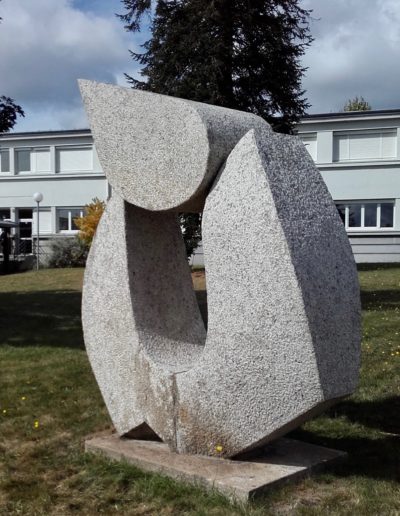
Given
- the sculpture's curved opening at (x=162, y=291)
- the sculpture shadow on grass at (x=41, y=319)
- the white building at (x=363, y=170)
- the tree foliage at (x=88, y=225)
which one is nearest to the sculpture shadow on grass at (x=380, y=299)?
the sculpture shadow on grass at (x=41, y=319)

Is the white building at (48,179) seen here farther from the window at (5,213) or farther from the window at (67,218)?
the window at (5,213)

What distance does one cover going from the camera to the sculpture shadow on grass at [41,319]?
10.0 m

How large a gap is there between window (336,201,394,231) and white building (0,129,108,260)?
404 inches

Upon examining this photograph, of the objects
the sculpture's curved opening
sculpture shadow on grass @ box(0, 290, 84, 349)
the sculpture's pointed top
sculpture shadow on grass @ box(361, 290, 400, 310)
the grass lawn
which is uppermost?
the sculpture's pointed top

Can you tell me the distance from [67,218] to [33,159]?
3198 millimetres

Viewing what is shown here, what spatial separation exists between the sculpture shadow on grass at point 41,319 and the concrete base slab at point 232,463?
4503mm

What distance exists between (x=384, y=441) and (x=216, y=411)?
5.26 feet

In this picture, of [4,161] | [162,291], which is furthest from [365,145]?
[162,291]

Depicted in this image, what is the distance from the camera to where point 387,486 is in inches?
170

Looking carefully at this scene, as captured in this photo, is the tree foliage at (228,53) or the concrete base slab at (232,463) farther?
the tree foliage at (228,53)

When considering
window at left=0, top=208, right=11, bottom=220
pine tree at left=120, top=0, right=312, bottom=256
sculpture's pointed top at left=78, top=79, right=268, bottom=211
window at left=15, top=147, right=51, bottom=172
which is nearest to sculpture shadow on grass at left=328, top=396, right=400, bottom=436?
sculpture's pointed top at left=78, top=79, right=268, bottom=211

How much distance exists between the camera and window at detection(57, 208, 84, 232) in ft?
103

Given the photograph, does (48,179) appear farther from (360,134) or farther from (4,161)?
(360,134)

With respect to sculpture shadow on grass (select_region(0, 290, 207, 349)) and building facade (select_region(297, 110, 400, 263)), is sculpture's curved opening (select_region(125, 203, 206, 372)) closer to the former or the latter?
sculpture shadow on grass (select_region(0, 290, 207, 349))
